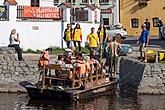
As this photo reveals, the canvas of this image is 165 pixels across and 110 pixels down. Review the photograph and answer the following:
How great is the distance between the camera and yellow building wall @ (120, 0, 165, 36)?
64.1 meters

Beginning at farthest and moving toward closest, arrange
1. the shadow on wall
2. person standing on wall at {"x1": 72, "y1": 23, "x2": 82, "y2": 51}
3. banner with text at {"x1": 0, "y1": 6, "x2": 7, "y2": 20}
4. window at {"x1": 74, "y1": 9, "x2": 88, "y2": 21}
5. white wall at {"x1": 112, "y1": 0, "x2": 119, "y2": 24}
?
1. white wall at {"x1": 112, "y1": 0, "x2": 119, "y2": 24}
2. window at {"x1": 74, "y1": 9, "x2": 88, "y2": 21}
3. banner with text at {"x1": 0, "y1": 6, "x2": 7, "y2": 20}
4. person standing on wall at {"x1": 72, "y1": 23, "x2": 82, "y2": 51}
5. the shadow on wall

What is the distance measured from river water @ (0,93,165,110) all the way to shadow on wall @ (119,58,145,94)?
136 centimetres

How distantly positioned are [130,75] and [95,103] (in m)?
4.60

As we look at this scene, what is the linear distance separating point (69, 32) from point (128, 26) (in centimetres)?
3269

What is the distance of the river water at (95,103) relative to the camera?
20.6 meters

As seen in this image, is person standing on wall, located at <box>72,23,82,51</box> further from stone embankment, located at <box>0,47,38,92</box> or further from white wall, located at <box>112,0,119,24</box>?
white wall, located at <box>112,0,119,24</box>

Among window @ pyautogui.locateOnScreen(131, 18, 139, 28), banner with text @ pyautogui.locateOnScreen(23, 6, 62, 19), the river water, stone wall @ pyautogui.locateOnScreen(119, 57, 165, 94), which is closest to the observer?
the river water

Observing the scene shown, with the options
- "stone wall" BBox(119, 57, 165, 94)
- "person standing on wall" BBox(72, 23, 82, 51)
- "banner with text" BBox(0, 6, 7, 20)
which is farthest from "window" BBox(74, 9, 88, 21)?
"stone wall" BBox(119, 57, 165, 94)

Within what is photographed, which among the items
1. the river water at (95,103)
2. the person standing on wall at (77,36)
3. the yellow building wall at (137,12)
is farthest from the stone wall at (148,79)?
the yellow building wall at (137,12)

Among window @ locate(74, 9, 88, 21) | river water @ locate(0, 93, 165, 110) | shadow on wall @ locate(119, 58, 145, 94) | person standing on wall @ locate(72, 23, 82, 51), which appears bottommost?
river water @ locate(0, 93, 165, 110)

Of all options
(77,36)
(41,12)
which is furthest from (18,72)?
(41,12)

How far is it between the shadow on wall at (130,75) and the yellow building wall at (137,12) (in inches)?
1459

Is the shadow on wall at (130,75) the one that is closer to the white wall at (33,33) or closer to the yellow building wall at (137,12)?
the white wall at (33,33)

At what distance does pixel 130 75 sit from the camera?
26.0 meters
